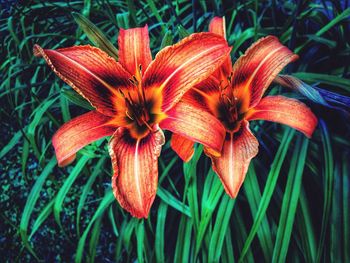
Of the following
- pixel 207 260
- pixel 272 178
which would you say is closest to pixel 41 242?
pixel 207 260

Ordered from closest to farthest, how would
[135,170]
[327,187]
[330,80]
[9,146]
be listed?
1. [135,170]
2. [327,187]
3. [330,80]
4. [9,146]

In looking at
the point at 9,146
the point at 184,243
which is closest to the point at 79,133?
the point at 184,243

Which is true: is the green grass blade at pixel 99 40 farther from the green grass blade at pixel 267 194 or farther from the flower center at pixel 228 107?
the green grass blade at pixel 267 194

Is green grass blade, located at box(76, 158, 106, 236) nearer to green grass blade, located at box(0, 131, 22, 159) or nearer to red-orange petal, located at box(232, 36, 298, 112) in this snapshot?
green grass blade, located at box(0, 131, 22, 159)

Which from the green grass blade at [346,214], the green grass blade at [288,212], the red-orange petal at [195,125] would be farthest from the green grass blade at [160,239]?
the red-orange petal at [195,125]

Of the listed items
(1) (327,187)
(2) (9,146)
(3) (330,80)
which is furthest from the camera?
(2) (9,146)

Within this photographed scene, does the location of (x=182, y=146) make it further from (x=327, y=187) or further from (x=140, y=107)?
(x=327, y=187)

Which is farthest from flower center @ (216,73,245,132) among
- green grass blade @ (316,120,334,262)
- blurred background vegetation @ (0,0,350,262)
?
green grass blade @ (316,120,334,262)
